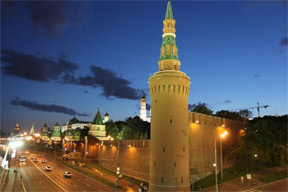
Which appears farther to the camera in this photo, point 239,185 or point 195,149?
point 195,149

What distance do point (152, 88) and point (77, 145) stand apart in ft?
249

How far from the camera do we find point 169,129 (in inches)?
1686

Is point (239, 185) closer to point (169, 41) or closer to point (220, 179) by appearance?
point (220, 179)

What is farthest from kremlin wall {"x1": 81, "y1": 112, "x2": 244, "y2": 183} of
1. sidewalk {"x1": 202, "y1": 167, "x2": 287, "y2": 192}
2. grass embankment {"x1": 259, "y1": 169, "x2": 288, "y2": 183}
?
grass embankment {"x1": 259, "y1": 169, "x2": 288, "y2": 183}

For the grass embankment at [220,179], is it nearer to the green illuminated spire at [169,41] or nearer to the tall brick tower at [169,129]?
the tall brick tower at [169,129]

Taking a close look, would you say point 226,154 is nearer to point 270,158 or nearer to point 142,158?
point 270,158

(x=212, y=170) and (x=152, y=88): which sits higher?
(x=152, y=88)

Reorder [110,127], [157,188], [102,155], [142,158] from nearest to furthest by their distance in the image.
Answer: [157,188], [142,158], [102,155], [110,127]

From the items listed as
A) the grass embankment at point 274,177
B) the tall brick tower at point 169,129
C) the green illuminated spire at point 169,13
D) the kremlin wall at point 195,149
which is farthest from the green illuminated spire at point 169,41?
the grass embankment at point 274,177

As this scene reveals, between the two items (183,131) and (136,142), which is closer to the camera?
(183,131)

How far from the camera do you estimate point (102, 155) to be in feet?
263

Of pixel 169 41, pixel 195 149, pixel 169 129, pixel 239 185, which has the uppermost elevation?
pixel 169 41

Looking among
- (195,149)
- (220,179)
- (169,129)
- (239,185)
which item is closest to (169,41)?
(169,129)

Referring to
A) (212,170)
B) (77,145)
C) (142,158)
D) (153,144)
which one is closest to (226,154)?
(212,170)
